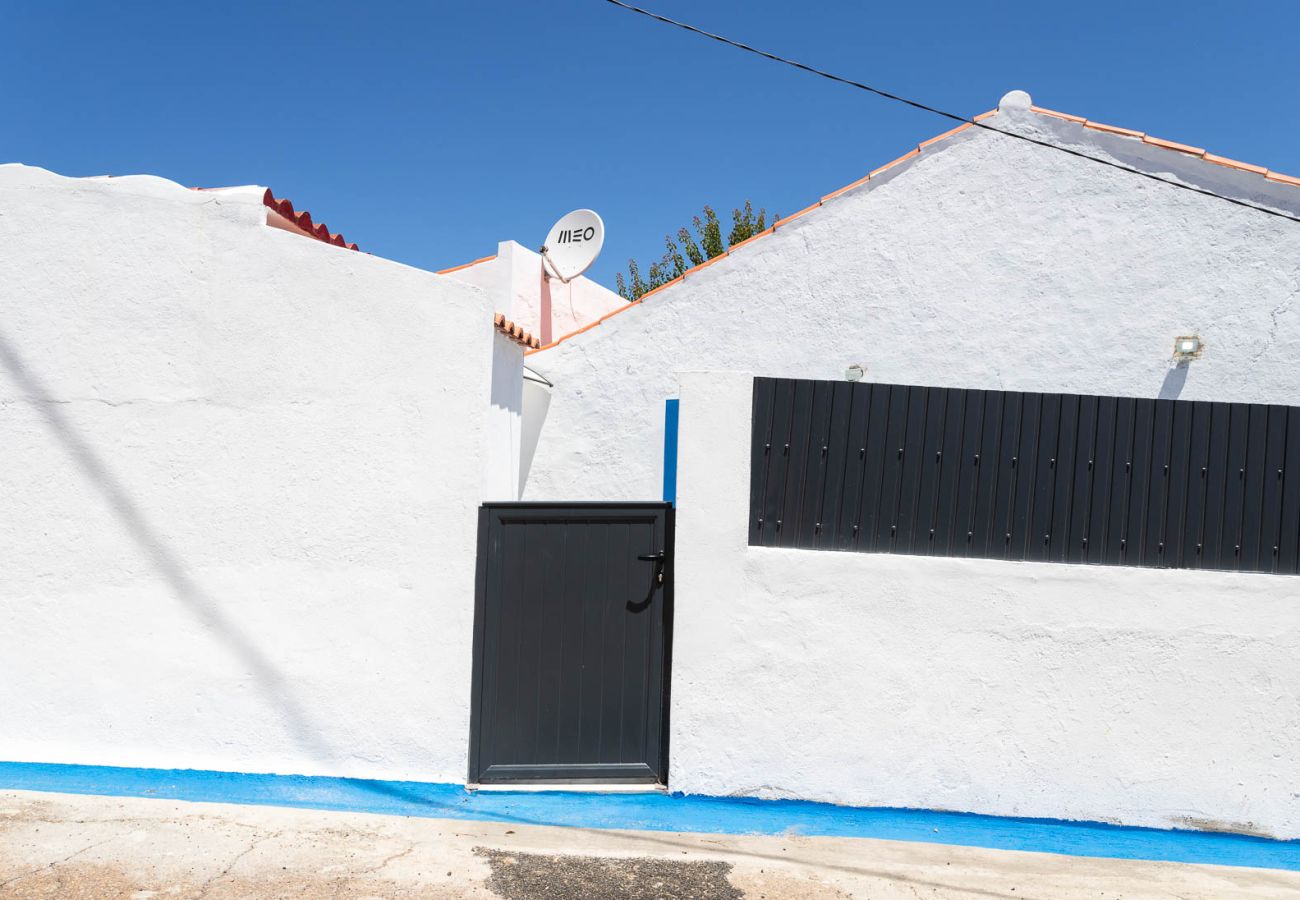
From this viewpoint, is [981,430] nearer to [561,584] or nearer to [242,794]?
[561,584]

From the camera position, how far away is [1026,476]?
21.4ft

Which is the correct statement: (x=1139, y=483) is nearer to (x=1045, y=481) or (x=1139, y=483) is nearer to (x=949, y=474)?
(x=1045, y=481)

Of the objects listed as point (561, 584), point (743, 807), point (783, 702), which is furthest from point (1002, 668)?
point (561, 584)

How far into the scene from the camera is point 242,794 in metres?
6.36

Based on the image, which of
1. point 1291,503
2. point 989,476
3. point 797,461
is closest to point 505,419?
point 797,461

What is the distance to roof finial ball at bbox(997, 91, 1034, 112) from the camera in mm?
9258

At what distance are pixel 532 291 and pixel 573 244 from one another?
909 mm

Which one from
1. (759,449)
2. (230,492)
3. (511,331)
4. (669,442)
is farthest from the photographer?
(669,442)

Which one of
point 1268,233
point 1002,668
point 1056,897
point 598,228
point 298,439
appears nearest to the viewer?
point 1056,897

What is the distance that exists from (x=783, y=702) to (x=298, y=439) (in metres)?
3.53

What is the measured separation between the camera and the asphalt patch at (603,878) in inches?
196

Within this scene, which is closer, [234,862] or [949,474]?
[234,862]

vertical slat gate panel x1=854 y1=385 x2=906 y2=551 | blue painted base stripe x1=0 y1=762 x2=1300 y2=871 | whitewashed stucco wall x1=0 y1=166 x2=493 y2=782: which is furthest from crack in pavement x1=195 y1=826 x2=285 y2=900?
vertical slat gate panel x1=854 y1=385 x2=906 y2=551

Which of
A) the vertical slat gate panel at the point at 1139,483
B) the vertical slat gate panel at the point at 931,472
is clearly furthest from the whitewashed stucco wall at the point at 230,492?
the vertical slat gate panel at the point at 1139,483
